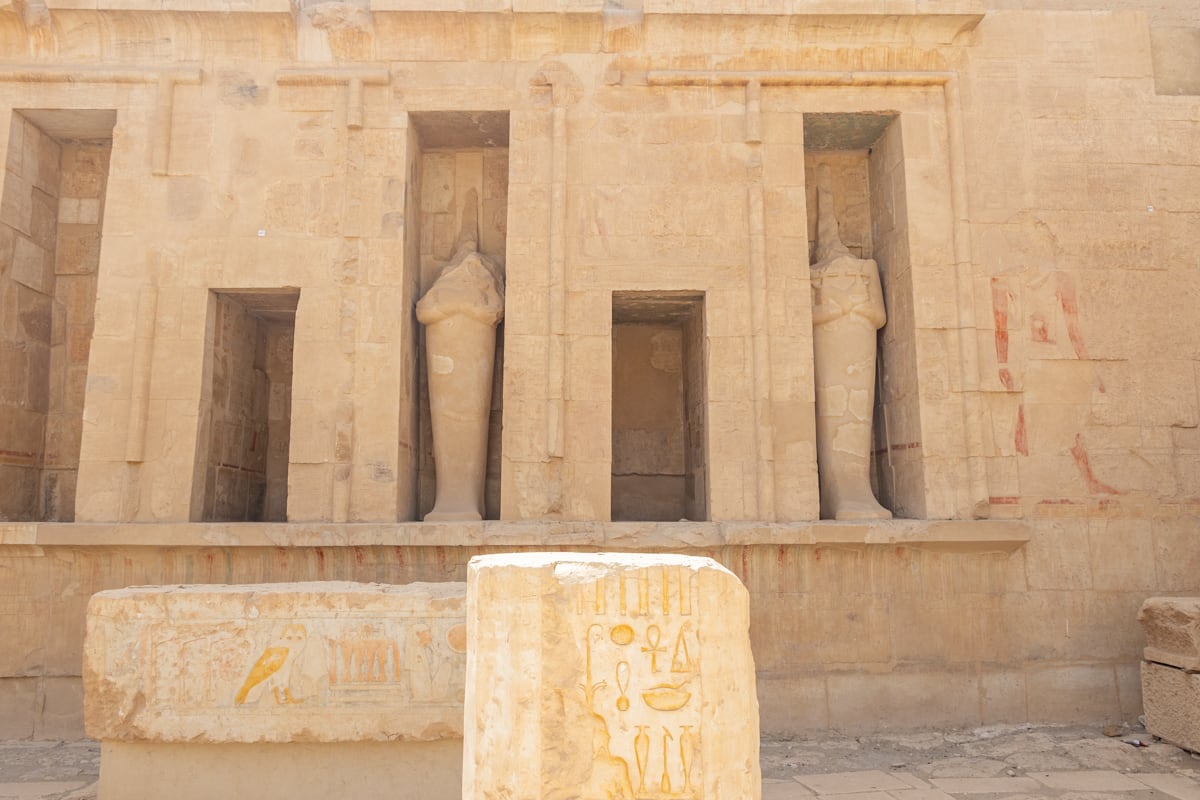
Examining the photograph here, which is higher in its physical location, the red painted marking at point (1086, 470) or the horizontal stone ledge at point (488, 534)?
the red painted marking at point (1086, 470)

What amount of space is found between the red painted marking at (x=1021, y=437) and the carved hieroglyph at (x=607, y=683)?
14.9 feet

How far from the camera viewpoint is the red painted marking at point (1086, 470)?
6520mm

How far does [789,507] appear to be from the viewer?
251 inches

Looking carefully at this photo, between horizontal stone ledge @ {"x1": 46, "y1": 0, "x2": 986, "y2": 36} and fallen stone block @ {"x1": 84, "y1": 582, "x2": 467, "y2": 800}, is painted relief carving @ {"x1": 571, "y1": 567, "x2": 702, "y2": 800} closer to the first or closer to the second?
fallen stone block @ {"x1": 84, "y1": 582, "x2": 467, "y2": 800}

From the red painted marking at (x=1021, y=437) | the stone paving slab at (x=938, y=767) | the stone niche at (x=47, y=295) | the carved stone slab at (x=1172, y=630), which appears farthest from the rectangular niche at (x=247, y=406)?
the carved stone slab at (x=1172, y=630)

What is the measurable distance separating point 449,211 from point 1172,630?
21.2ft

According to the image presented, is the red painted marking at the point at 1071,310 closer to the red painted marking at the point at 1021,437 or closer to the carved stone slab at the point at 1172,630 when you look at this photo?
the red painted marking at the point at 1021,437

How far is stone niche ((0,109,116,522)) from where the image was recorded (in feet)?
22.6

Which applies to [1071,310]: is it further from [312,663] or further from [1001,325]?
[312,663]

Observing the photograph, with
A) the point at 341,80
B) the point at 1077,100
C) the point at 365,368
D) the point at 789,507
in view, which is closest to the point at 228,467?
the point at 365,368

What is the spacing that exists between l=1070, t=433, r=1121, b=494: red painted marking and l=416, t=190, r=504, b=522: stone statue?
4.71 meters

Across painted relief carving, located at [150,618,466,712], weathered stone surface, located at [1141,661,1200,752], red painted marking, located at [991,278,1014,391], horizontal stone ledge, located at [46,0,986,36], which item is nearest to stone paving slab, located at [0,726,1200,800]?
weathered stone surface, located at [1141,661,1200,752]

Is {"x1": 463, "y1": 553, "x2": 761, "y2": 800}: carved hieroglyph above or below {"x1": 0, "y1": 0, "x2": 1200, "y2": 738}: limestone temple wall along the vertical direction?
below

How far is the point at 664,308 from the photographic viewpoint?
7.36 meters
